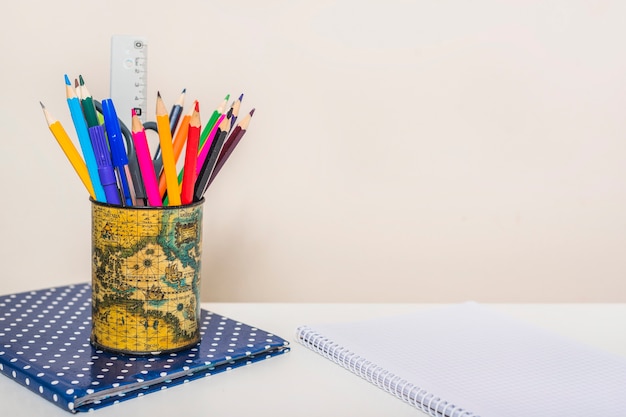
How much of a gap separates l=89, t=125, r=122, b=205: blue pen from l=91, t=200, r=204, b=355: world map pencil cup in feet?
0.05

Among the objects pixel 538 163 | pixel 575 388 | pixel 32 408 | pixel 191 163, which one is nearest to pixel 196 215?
pixel 191 163

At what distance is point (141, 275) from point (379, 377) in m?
0.22

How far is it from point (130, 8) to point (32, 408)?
0.63m

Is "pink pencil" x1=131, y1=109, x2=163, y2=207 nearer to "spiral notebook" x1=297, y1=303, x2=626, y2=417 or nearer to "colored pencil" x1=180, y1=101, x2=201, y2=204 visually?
"colored pencil" x1=180, y1=101, x2=201, y2=204

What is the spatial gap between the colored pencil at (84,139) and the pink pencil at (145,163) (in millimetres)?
40

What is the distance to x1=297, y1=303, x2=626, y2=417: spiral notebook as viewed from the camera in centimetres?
63

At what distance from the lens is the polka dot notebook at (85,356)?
0.63 meters

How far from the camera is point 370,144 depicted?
1.17 metres

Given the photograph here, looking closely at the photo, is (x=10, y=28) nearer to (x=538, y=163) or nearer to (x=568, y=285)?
(x=538, y=163)

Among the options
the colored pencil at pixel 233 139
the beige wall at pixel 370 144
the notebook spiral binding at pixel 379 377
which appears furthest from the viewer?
the beige wall at pixel 370 144

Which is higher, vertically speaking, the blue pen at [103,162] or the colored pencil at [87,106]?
the colored pencil at [87,106]

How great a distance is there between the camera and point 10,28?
1053 millimetres

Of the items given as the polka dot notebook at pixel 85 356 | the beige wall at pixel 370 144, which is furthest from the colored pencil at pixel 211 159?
the beige wall at pixel 370 144

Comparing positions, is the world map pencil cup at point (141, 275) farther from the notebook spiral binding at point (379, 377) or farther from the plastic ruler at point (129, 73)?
the plastic ruler at point (129, 73)
